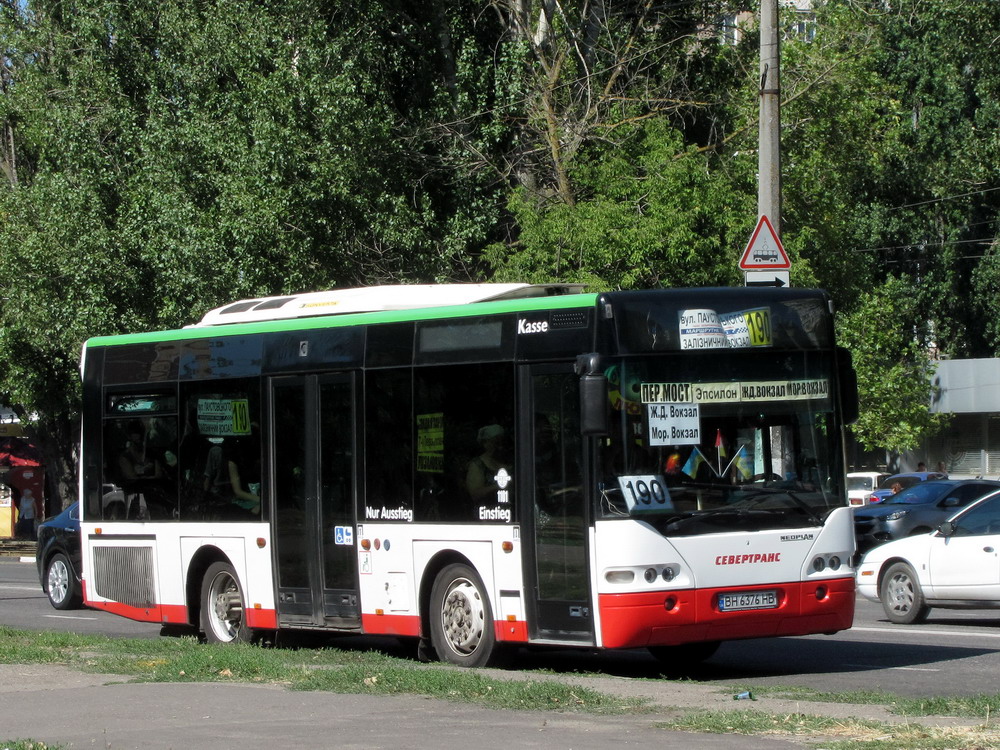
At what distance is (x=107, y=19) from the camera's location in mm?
27188

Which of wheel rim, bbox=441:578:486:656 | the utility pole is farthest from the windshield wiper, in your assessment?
the utility pole

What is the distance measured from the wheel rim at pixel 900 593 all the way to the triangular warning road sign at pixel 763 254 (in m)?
3.60

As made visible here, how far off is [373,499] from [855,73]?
16.4 meters

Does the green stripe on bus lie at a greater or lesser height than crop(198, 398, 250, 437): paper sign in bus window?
greater

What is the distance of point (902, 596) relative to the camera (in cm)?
1606

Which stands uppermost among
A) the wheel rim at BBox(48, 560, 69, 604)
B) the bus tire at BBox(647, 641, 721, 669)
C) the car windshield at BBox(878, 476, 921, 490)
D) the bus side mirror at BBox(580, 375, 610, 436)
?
the bus side mirror at BBox(580, 375, 610, 436)

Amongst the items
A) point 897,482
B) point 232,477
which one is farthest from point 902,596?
point 897,482

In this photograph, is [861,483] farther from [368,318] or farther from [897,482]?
[368,318]

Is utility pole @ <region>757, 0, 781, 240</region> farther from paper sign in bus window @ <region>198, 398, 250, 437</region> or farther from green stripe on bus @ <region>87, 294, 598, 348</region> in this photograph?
paper sign in bus window @ <region>198, 398, 250, 437</region>

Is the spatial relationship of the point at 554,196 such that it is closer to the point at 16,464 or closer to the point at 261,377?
the point at 261,377

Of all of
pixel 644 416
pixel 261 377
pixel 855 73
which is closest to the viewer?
pixel 644 416

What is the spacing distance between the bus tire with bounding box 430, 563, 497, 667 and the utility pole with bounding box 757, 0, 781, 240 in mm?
6973

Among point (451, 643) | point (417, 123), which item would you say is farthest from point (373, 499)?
point (417, 123)

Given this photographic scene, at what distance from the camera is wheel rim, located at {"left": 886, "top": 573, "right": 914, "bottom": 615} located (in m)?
16.0
